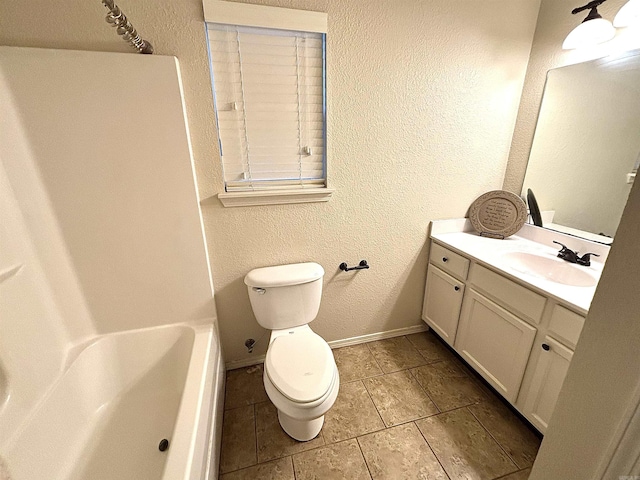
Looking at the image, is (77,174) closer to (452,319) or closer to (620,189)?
(452,319)

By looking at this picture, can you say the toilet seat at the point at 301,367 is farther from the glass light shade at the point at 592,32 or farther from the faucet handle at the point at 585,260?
the glass light shade at the point at 592,32

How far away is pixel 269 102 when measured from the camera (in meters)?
1.36

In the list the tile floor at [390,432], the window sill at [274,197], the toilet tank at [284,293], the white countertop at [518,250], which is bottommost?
the tile floor at [390,432]

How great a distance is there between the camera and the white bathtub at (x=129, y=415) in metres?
0.92

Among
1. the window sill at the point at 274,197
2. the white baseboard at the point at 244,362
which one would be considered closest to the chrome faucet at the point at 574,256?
the window sill at the point at 274,197

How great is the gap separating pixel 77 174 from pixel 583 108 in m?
2.57

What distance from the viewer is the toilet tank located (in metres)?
1.46

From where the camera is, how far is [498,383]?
145 cm

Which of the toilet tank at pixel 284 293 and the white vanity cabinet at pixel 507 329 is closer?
the white vanity cabinet at pixel 507 329

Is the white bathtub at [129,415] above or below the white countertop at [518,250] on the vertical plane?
below

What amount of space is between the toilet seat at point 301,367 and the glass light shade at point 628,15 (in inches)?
81.4

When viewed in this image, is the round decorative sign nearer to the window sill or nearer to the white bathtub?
the window sill

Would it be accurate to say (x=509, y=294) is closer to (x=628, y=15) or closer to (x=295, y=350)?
(x=295, y=350)

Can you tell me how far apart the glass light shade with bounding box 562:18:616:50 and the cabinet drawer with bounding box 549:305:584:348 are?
1318 mm
